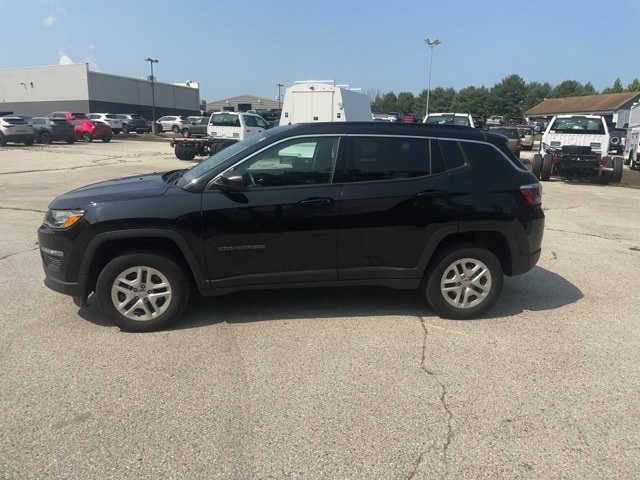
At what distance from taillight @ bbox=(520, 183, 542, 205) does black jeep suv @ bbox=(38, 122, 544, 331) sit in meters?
0.01

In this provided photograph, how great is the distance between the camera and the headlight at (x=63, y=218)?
13.8 ft

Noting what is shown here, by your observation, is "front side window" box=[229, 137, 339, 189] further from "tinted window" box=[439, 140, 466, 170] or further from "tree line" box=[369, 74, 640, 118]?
"tree line" box=[369, 74, 640, 118]

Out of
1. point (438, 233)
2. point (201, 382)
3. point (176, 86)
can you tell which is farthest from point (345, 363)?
point (176, 86)

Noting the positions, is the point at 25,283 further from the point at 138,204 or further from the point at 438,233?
the point at 438,233

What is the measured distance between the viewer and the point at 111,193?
14.3 ft

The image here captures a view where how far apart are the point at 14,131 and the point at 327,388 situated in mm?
30225

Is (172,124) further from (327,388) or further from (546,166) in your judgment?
(327,388)

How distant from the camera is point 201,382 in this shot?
3.57 meters

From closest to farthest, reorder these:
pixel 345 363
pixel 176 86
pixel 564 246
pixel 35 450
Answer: pixel 35 450 → pixel 345 363 → pixel 564 246 → pixel 176 86

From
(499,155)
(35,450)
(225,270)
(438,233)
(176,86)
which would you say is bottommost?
(35,450)

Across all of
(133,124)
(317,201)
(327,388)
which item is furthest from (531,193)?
(133,124)

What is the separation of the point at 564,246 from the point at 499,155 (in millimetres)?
3676

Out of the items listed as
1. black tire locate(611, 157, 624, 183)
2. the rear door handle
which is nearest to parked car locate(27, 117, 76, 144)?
black tire locate(611, 157, 624, 183)

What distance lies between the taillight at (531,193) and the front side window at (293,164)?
177 centimetres
